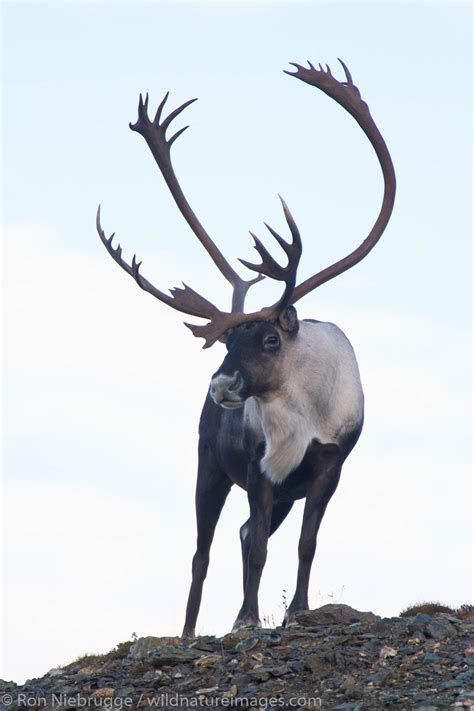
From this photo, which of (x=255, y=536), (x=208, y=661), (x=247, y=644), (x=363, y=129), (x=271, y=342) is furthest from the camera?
(x=363, y=129)

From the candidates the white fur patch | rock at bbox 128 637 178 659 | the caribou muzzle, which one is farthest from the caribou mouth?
rock at bbox 128 637 178 659

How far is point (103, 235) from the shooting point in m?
14.3

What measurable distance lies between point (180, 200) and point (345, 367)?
2175 millimetres

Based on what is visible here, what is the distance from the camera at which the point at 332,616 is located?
12.2 meters

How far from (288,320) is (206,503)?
2.13 m

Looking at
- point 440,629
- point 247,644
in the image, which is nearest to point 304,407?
point 247,644

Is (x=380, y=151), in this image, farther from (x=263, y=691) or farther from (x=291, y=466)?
(x=263, y=691)

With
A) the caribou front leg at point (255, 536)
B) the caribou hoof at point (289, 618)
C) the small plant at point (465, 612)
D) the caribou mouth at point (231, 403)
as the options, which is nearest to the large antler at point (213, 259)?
the caribou mouth at point (231, 403)

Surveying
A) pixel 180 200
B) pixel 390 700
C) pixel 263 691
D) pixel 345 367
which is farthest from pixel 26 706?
pixel 180 200

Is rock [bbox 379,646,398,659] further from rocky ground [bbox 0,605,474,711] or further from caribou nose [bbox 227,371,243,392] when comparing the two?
caribou nose [bbox 227,371,243,392]

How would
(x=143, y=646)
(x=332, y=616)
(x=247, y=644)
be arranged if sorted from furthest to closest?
(x=143, y=646) < (x=332, y=616) < (x=247, y=644)

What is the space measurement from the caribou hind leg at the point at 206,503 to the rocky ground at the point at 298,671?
72.2 inches

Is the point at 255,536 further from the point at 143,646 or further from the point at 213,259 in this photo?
the point at 213,259

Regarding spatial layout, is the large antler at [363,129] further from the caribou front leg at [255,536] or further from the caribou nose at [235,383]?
the caribou front leg at [255,536]
